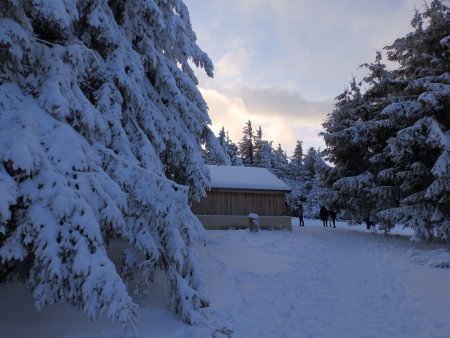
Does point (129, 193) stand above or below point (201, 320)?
above

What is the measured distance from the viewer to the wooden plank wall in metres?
21.0

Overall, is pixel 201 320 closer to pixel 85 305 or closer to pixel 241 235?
pixel 85 305

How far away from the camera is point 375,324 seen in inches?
287

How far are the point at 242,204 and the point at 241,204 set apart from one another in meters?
0.06

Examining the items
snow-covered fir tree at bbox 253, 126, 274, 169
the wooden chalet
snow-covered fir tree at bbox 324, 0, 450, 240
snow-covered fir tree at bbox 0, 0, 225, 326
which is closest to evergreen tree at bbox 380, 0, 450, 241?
snow-covered fir tree at bbox 324, 0, 450, 240

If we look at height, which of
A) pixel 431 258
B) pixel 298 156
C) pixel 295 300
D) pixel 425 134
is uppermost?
pixel 298 156

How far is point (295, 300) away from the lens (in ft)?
28.6

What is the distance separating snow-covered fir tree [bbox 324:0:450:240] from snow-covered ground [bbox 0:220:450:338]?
2446 mm

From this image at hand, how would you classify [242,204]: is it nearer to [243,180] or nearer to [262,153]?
[243,180]

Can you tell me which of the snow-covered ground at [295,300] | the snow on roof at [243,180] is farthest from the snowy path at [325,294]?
the snow on roof at [243,180]

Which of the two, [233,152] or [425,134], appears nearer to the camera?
[425,134]

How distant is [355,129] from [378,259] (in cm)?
894

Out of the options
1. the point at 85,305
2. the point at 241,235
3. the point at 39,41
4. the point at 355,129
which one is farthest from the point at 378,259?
the point at 39,41

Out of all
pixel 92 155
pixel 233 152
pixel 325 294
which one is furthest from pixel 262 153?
pixel 92 155
